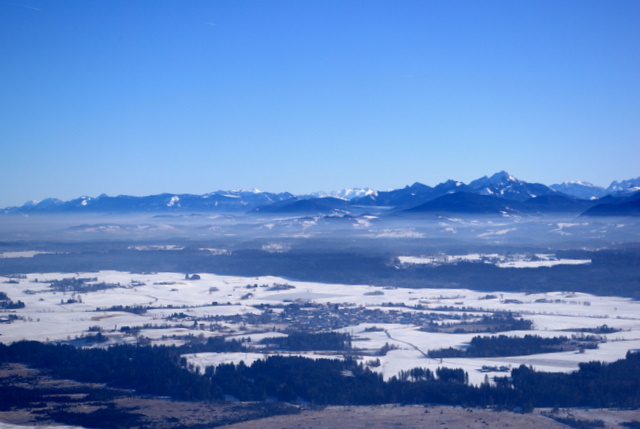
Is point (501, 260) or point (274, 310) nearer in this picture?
point (274, 310)

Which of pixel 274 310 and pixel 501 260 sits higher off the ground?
pixel 501 260

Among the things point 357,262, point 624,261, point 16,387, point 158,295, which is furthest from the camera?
point 357,262

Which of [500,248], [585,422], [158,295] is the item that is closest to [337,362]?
[585,422]

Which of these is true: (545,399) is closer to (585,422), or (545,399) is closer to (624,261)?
(585,422)

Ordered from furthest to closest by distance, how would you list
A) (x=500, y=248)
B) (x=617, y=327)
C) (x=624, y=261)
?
1. (x=500, y=248)
2. (x=624, y=261)
3. (x=617, y=327)

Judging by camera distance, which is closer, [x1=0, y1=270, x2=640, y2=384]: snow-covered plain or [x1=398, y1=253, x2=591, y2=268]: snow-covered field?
[x1=0, y1=270, x2=640, y2=384]: snow-covered plain

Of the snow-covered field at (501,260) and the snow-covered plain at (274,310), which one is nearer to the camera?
the snow-covered plain at (274,310)

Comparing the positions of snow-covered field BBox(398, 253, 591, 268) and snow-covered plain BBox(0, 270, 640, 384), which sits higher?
snow-covered field BBox(398, 253, 591, 268)

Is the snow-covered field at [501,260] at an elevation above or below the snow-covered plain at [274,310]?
above
